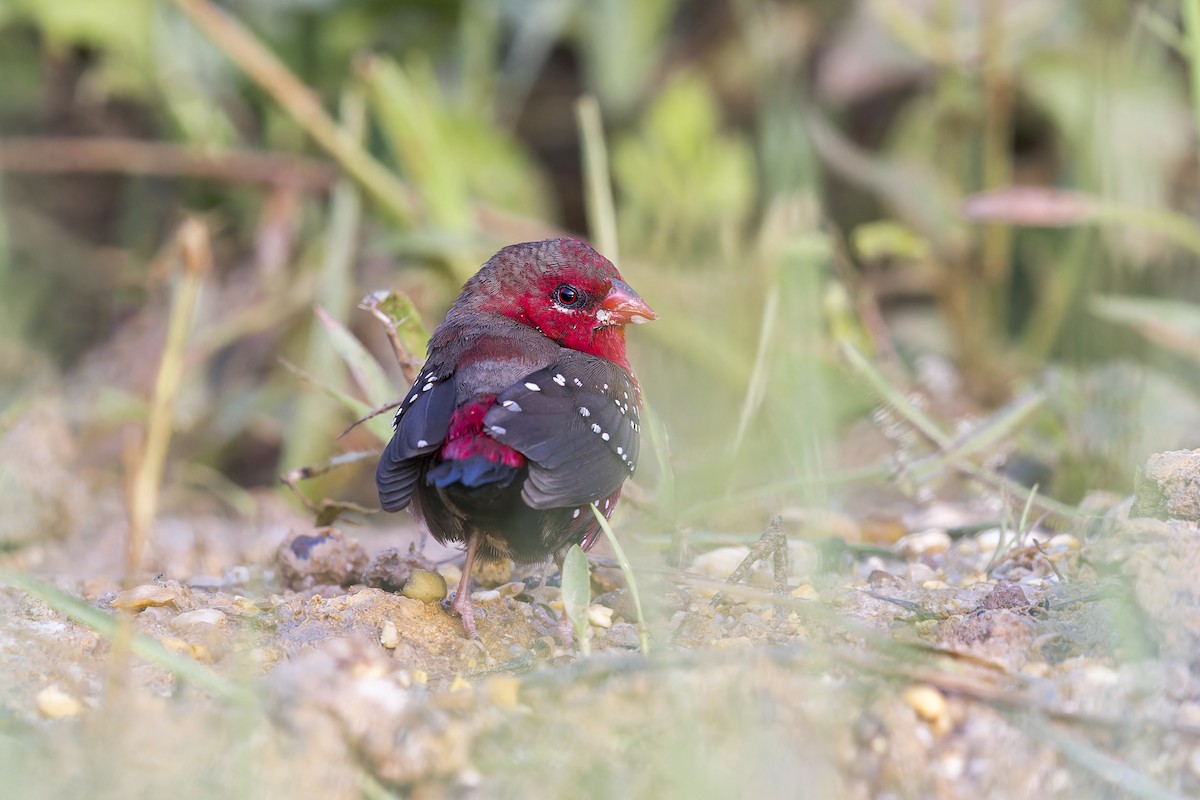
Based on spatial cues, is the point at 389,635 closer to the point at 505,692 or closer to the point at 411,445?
the point at 411,445

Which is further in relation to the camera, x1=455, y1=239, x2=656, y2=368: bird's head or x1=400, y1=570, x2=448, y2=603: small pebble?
x1=455, y1=239, x2=656, y2=368: bird's head

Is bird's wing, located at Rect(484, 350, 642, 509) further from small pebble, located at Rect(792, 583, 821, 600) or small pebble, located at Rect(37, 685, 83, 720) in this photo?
small pebble, located at Rect(37, 685, 83, 720)

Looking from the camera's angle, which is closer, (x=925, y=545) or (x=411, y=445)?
(x=411, y=445)

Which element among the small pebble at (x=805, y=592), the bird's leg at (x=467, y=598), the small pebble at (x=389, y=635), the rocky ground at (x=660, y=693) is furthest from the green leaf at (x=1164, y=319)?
the small pebble at (x=389, y=635)

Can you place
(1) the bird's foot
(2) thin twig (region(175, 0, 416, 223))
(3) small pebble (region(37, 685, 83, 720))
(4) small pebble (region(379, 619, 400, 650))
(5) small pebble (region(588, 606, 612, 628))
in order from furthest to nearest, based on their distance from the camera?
(2) thin twig (region(175, 0, 416, 223)) < (5) small pebble (region(588, 606, 612, 628)) < (1) the bird's foot < (4) small pebble (region(379, 619, 400, 650)) < (3) small pebble (region(37, 685, 83, 720))

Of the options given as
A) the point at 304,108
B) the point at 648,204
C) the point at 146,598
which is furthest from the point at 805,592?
the point at 648,204

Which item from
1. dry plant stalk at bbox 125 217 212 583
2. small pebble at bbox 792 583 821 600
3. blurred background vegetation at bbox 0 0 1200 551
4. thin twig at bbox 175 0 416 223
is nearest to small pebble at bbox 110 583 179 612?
dry plant stalk at bbox 125 217 212 583
